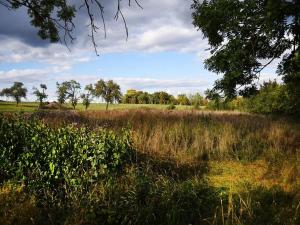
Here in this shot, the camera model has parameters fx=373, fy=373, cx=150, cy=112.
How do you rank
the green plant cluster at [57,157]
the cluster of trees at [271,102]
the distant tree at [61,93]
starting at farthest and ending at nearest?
the distant tree at [61,93] → the cluster of trees at [271,102] → the green plant cluster at [57,157]

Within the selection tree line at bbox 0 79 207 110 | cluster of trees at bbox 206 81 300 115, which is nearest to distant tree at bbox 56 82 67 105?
tree line at bbox 0 79 207 110

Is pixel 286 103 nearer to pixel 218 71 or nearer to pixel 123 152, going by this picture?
pixel 218 71

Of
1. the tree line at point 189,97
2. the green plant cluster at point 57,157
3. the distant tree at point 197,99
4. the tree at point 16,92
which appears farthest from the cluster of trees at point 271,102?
the tree at point 16,92

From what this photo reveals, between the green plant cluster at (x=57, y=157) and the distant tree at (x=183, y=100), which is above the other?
the distant tree at (x=183, y=100)

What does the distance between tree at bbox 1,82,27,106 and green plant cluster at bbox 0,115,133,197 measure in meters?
92.3

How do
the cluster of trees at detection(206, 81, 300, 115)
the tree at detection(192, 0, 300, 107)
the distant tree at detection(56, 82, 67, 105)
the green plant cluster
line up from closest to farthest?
the green plant cluster
the tree at detection(192, 0, 300, 107)
the cluster of trees at detection(206, 81, 300, 115)
the distant tree at detection(56, 82, 67, 105)

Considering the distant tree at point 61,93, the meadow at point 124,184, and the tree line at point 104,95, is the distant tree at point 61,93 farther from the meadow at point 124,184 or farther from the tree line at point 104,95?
the meadow at point 124,184

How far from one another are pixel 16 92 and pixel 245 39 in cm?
9001

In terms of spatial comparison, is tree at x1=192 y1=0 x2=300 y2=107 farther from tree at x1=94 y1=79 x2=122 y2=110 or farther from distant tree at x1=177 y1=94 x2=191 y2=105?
distant tree at x1=177 y1=94 x2=191 y2=105

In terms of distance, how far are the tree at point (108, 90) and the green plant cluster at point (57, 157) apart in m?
65.8

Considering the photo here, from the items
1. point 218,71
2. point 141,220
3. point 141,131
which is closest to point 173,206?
point 141,220

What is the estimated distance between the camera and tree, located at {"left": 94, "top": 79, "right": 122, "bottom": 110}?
241 ft

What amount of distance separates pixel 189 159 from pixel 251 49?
5.36m

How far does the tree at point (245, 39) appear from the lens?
12250mm
